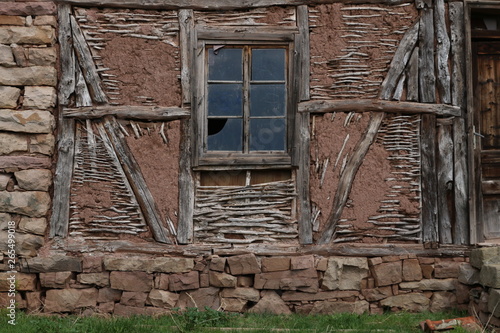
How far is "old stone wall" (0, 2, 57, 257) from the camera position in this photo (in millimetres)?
5270

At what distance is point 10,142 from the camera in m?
5.29

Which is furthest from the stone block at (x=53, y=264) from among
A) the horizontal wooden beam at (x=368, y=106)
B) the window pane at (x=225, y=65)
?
the horizontal wooden beam at (x=368, y=106)

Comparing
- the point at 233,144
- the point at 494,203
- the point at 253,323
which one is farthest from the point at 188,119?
the point at 494,203

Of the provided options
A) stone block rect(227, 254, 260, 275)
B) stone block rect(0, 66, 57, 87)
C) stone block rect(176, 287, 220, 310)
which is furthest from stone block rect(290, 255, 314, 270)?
stone block rect(0, 66, 57, 87)

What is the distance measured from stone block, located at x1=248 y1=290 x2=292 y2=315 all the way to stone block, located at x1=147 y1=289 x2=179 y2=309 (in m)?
0.81

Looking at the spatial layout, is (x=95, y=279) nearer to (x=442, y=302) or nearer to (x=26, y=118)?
(x=26, y=118)

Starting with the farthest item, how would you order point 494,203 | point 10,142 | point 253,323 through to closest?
point 494,203
point 10,142
point 253,323

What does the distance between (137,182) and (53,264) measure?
3.85ft

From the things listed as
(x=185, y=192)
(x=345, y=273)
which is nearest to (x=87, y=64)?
(x=185, y=192)

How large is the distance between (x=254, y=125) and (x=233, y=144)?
0.30 metres

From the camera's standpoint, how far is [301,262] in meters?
5.35

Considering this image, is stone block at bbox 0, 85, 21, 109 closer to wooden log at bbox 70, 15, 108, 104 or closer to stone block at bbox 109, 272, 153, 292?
wooden log at bbox 70, 15, 108, 104

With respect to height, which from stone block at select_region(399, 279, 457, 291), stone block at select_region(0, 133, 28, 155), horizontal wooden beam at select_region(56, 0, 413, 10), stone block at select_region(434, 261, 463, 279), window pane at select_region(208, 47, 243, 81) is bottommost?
stone block at select_region(399, 279, 457, 291)

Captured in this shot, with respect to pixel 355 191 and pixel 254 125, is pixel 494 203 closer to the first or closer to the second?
pixel 355 191
